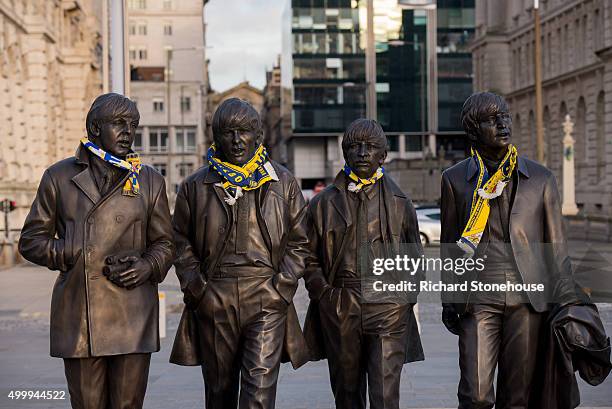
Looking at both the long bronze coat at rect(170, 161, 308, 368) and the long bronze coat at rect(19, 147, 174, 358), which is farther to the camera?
the long bronze coat at rect(170, 161, 308, 368)

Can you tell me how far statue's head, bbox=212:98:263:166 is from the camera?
7.30 m

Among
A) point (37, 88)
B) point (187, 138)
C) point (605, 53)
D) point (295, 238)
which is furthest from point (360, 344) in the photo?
point (187, 138)

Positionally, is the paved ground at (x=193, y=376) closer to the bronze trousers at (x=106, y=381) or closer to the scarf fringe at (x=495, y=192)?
the scarf fringe at (x=495, y=192)

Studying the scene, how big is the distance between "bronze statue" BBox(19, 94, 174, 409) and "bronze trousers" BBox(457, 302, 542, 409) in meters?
1.91

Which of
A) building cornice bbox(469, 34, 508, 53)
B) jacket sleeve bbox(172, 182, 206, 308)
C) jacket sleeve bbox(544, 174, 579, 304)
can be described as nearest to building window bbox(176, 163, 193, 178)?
building cornice bbox(469, 34, 508, 53)

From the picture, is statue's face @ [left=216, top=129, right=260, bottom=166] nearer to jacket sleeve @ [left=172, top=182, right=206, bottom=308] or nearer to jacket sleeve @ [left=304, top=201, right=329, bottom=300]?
jacket sleeve @ [left=172, top=182, right=206, bottom=308]

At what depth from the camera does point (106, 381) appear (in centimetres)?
677

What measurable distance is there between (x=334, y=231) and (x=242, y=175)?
0.97 m

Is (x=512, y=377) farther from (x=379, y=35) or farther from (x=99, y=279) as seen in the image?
(x=379, y=35)

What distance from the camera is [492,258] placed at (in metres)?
7.16

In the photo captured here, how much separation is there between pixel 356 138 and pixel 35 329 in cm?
952

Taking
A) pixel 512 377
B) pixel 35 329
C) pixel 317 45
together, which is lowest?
pixel 35 329

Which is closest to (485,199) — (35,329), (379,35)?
(35,329)

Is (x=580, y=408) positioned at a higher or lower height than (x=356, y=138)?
lower
